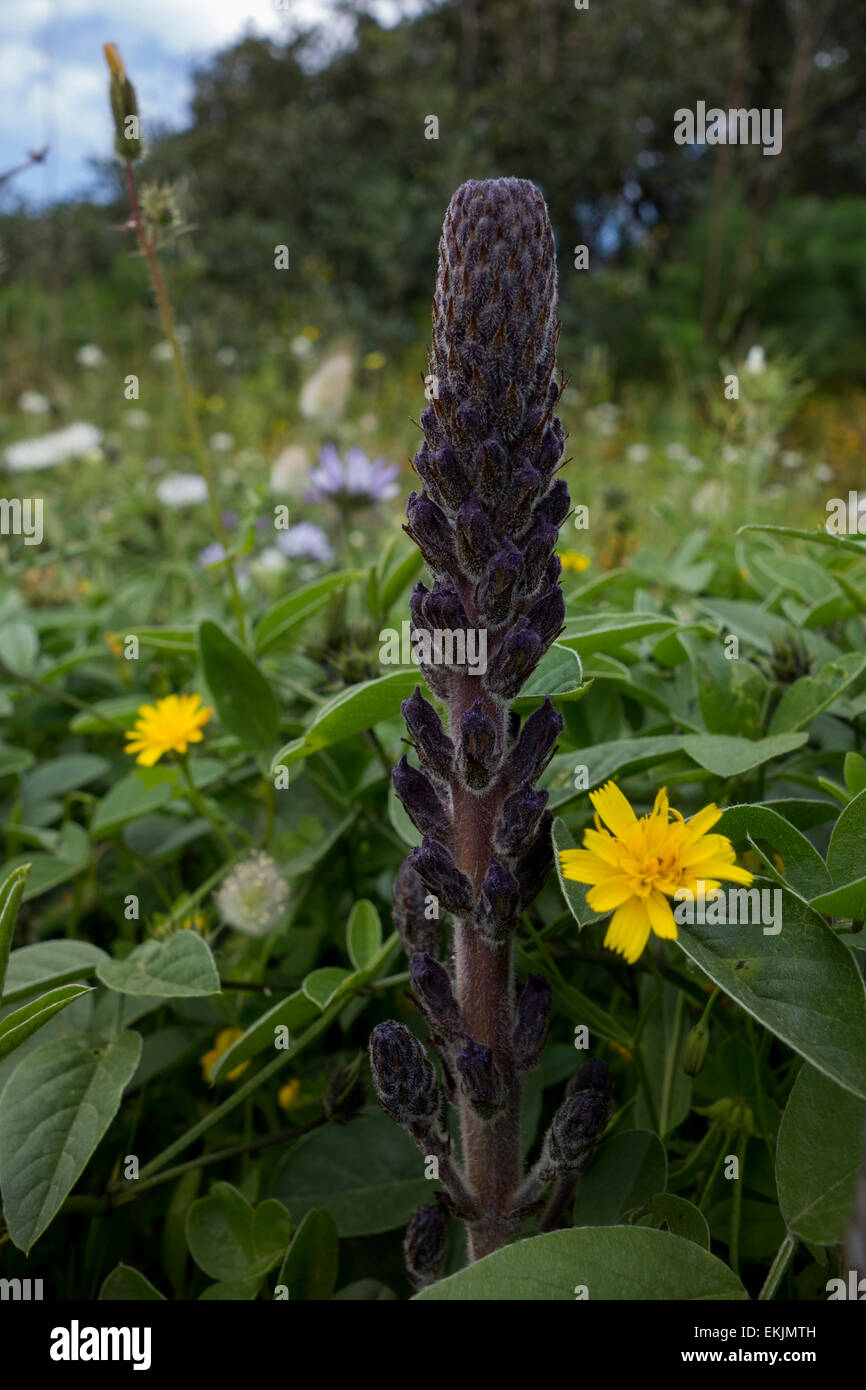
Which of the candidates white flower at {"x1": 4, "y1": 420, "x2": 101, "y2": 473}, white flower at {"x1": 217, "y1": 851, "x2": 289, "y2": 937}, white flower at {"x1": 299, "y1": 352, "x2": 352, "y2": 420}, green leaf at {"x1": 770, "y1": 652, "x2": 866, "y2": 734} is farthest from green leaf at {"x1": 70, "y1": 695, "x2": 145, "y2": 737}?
white flower at {"x1": 4, "y1": 420, "x2": 101, "y2": 473}

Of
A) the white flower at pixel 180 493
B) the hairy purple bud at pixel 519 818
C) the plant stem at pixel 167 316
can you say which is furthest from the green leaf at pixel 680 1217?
the white flower at pixel 180 493

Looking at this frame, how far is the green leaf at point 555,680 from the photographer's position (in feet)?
2.62

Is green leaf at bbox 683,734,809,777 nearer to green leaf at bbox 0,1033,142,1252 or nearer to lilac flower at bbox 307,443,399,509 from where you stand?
green leaf at bbox 0,1033,142,1252

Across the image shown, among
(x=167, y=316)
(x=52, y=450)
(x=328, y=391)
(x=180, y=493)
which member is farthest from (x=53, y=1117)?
(x=52, y=450)

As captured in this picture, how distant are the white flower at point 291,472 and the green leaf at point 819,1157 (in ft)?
6.08

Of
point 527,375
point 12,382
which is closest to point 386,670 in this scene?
point 527,375

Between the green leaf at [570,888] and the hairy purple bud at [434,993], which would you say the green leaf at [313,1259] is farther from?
the green leaf at [570,888]

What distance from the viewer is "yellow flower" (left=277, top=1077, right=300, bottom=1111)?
113 centimetres

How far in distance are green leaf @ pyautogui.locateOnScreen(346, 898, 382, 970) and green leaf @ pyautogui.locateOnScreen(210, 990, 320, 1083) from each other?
7cm

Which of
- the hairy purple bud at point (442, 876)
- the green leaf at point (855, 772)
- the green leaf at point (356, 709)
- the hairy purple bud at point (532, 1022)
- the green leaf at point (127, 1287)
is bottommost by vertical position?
the green leaf at point (127, 1287)

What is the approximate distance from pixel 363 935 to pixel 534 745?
335mm

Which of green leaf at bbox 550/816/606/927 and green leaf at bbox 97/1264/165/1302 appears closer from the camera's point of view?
green leaf at bbox 550/816/606/927

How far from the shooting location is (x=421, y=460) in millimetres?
729

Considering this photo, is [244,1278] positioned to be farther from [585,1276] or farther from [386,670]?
[386,670]
